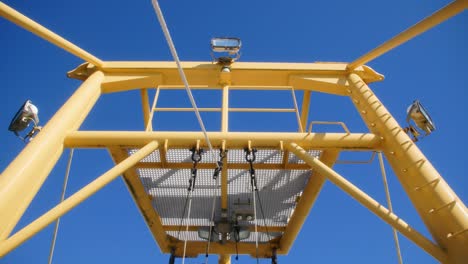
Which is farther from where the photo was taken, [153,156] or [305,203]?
[305,203]

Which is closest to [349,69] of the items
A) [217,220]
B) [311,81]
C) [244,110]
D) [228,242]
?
[311,81]

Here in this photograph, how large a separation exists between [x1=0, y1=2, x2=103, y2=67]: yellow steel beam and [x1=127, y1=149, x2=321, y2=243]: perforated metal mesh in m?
1.65

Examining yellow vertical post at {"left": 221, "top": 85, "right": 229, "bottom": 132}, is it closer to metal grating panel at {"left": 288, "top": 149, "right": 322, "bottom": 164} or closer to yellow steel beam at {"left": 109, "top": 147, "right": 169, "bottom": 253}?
metal grating panel at {"left": 288, "top": 149, "right": 322, "bottom": 164}

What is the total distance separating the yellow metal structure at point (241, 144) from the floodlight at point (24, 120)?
0.43 metres

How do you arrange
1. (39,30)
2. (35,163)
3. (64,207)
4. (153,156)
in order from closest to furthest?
(64,207)
(35,163)
(39,30)
(153,156)

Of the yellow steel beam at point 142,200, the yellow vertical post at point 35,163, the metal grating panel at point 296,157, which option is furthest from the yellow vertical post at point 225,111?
the yellow vertical post at point 35,163

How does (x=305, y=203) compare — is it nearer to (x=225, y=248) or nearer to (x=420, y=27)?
(x=225, y=248)

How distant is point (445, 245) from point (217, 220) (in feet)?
13.5

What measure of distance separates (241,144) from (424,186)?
2150 millimetres

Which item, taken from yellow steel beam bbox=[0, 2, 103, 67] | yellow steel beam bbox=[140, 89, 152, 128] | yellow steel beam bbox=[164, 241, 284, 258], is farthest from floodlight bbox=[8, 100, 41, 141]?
yellow steel beam bbox=[164, 241, 284, 258]

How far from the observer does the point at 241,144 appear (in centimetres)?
449

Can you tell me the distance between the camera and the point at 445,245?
3377mm

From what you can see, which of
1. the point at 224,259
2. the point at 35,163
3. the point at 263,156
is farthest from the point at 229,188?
the point at 35,163

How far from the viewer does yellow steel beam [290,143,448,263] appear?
3377 mm
